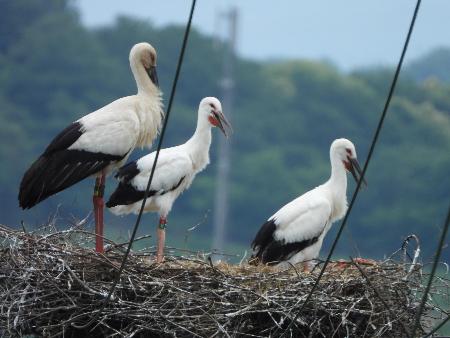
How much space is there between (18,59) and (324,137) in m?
5.88

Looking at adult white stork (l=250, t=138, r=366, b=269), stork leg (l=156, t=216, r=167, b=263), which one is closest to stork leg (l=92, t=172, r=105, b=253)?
stork leg (l=156, t=216, r=167, b=263)

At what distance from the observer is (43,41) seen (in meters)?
31.8

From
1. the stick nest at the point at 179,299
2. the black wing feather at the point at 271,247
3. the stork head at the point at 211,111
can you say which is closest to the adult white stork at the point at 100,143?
the stork head at the point at 211,111

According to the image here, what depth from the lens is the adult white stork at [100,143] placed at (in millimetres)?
10133

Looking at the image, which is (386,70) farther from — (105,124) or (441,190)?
(105,124)

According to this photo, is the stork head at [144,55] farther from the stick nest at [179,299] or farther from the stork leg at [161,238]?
the stick nest at [179,299]

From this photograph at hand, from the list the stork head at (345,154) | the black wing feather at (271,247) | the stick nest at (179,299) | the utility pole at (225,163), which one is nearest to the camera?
the stick nest at (179,299)

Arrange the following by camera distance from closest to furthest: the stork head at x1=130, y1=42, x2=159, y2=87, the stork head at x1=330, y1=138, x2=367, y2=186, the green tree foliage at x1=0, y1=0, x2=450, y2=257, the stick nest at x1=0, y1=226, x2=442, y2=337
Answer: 1. the stick nest at x1=0, y1=226, x2=442, y2=337
2. the stork head at x1=130, y1=42, x2=159, y2=87
3. the stork head at x1=330, y1=138, x2=367, y2=186
4. the green tree foliage at x1=0, y1=0, x2=450, y2=257

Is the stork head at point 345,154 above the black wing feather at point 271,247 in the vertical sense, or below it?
above

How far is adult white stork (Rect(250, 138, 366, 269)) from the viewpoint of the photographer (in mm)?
10727

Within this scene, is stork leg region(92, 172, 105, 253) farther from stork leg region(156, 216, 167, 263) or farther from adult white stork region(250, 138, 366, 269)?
adult white stork region(250, 138, 366, 269)

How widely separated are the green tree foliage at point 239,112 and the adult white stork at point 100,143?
33.9 ft

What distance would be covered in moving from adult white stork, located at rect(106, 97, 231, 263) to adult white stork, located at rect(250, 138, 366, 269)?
656 millimetres

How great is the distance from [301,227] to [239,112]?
23831 mm
